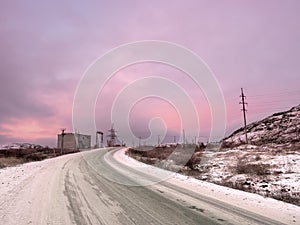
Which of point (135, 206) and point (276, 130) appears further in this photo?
point (276, 130)

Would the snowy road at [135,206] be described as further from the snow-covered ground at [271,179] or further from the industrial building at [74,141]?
the industrial building at [74,141]

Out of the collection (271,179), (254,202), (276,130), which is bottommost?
(254,202)

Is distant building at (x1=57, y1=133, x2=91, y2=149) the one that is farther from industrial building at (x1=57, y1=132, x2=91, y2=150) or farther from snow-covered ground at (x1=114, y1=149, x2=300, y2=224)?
snow-covered ground at (x1=114, y1=149, x2=300, y2=224)

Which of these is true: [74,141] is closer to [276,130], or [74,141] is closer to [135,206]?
[276,130]

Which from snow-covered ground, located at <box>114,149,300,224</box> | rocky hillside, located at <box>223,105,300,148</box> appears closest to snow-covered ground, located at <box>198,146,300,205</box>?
snow-covered ground, located at <box>114,149,300,224</box>

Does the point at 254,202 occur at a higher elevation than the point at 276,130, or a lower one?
lower

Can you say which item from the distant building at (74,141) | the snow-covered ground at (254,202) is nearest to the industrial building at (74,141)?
the distant building at (74,141)

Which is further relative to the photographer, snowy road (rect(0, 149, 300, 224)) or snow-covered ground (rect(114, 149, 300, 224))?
snow-covered ground (rect(114, 149, 300, 224))

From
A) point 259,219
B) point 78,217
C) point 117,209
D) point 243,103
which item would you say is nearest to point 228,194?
point 259,219

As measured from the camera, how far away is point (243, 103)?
189 ft

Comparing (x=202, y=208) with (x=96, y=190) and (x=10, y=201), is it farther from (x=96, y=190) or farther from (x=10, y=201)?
(x=10, y=201)

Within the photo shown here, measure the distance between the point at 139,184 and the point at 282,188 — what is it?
6119 mm

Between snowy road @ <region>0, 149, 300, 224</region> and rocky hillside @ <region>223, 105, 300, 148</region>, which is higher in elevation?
rocky hillside @ <region>223, 105, 300, 148</region>

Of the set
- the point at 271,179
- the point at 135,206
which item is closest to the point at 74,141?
the point at 271,179
